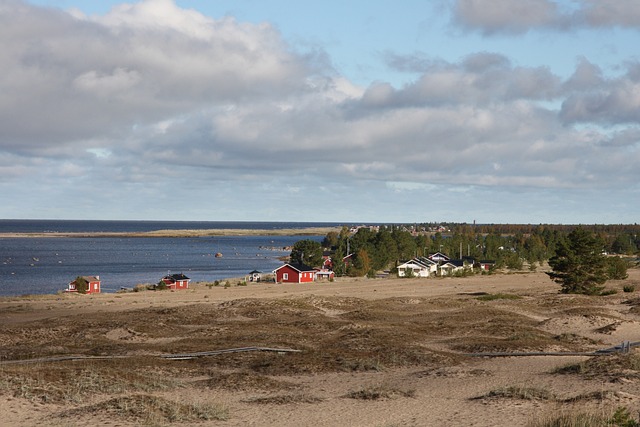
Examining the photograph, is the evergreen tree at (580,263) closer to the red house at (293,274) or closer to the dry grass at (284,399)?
the red house at (293,274)

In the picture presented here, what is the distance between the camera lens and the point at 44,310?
6006cm

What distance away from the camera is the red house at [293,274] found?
100 m

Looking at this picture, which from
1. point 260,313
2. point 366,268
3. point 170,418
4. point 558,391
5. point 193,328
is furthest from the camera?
point 366,268

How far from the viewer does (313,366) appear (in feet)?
99.4

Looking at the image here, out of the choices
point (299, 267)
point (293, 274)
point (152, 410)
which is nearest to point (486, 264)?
point (299, 267)

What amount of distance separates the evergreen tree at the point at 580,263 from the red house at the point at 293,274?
39.4m

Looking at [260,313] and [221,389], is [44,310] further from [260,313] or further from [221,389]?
[221,389]

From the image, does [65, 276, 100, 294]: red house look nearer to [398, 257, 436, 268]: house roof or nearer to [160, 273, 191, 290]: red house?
[160, 273, 191, 290]: red house

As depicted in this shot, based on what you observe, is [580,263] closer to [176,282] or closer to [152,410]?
[176,282]

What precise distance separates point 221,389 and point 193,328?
2071cm

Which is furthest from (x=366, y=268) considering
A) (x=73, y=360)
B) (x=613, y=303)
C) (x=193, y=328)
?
(x=73, y=360)

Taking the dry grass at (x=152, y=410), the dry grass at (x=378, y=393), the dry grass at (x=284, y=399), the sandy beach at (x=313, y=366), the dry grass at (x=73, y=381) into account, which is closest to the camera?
the dry grass at (x=152, y=410)

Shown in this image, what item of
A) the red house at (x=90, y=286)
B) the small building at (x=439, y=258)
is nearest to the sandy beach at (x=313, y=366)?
the red house at (x=90, y=286)

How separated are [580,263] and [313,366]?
153 feet
